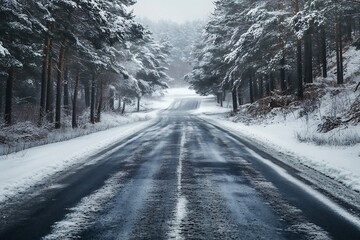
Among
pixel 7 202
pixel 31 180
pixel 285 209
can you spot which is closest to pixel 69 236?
pixel 7 202

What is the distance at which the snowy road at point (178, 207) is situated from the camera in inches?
149

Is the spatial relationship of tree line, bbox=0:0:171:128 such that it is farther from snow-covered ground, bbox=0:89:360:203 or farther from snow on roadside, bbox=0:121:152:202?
snow-covered ground, bbox=0:89:360:203

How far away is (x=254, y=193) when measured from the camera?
5438 millimetres

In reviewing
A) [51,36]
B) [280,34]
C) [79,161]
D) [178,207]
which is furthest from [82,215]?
[280,34]

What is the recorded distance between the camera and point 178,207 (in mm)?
4680

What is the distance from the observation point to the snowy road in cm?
378

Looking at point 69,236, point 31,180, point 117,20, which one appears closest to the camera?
point 69,236

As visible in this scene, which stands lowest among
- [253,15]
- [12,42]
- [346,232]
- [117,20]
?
[346,232]

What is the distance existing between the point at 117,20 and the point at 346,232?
1597cm

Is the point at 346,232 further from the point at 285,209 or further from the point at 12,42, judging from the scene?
the point at 12,42

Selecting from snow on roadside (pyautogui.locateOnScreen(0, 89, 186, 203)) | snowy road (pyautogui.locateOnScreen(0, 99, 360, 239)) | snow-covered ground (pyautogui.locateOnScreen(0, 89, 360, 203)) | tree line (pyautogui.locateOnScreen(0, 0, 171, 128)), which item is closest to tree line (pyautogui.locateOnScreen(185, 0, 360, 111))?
snow-covered ground (pyautogui.locateOnScreen(0, 89, 360, 203))

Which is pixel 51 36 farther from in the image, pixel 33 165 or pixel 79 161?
pixel 33 165

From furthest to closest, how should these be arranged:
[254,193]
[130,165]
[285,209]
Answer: [130,165] < [254,193] < [285,209]

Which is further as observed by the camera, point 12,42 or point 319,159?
point 12,42
